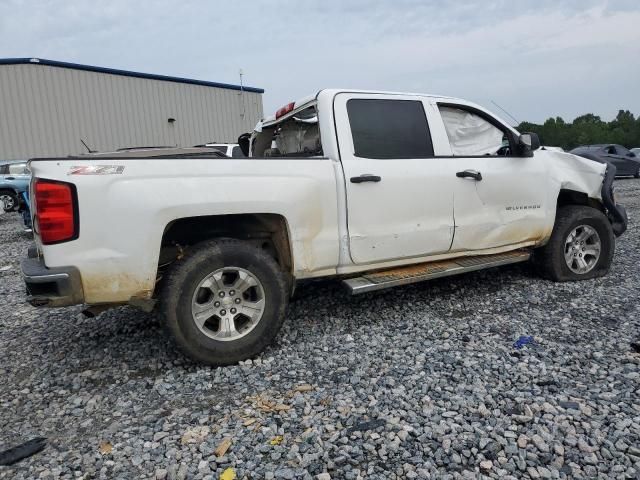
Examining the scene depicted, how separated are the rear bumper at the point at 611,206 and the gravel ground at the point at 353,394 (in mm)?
961

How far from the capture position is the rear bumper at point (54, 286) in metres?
2.89

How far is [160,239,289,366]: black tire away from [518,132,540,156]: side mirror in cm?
267

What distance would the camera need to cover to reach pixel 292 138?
481cm

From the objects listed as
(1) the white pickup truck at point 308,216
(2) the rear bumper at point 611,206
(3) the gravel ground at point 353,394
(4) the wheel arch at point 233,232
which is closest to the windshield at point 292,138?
(1) the white pickup truck at point 308,216

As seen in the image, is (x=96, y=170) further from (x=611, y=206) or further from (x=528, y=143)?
(x=611, y=206)

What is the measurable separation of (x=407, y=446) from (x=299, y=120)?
125 inches

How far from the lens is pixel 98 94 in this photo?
64.7ft

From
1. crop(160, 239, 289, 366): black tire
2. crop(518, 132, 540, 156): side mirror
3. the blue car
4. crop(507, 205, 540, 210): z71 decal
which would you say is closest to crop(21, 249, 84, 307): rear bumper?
crop(160, 239, 289, 366): black tire

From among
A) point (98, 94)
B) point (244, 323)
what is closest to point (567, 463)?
point (244, 323)

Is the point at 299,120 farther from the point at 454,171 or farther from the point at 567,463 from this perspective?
the point at 567,463

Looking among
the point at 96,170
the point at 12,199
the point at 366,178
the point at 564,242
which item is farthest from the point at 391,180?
the point at 12,199

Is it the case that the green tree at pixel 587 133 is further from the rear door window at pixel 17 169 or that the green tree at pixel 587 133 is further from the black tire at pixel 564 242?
the black tire at pixel 564 242

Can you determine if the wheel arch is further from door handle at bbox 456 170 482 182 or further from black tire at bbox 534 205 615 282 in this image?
black tire at bbox 534 205 615 282

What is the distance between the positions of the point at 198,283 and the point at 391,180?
5.56ft
